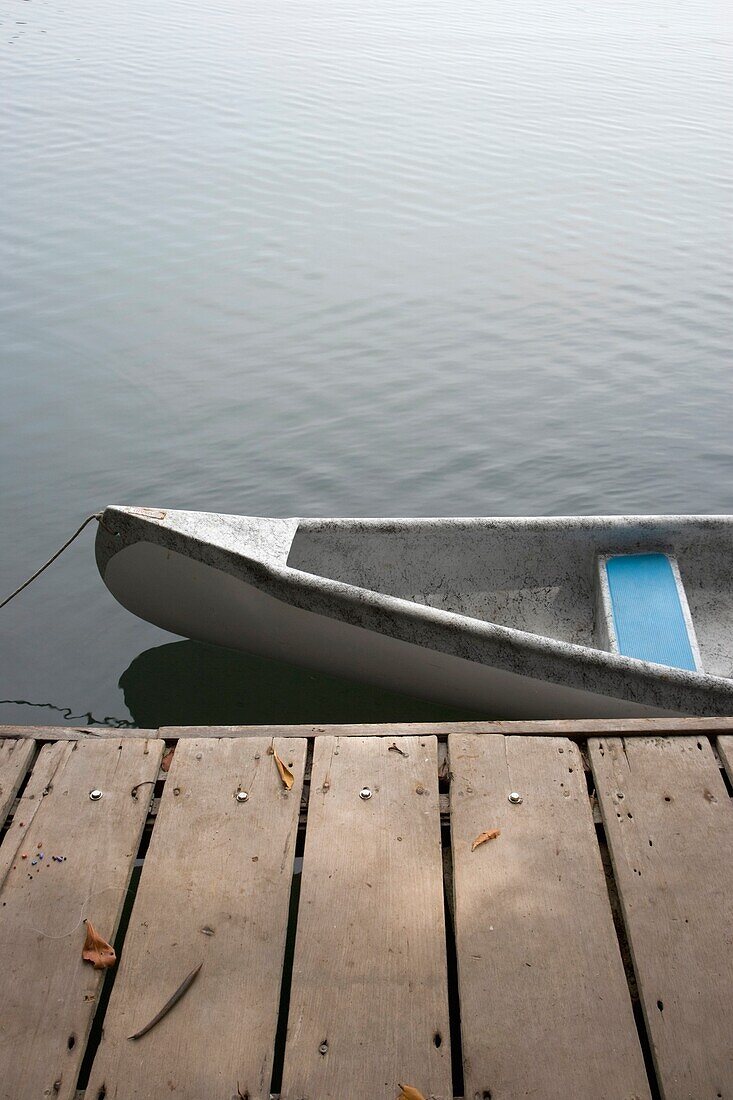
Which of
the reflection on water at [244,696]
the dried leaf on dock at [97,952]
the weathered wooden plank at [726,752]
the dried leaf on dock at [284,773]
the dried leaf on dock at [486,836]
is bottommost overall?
the dried leaf on dock at [97,952]

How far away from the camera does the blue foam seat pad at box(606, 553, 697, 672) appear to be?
4641 mm

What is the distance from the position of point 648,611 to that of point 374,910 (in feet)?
9.17

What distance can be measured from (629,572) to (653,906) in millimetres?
2790

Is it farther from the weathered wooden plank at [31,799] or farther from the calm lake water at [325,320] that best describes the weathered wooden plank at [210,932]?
the calm lake water at [325,320]

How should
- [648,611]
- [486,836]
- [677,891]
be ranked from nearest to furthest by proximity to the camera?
[677,891] → [486,836] → [648,611]

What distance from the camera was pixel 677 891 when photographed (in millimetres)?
2578

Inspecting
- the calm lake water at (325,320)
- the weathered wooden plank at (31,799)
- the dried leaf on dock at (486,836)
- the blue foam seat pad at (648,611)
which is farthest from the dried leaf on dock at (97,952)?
the blue foam seat pad at (648,611)

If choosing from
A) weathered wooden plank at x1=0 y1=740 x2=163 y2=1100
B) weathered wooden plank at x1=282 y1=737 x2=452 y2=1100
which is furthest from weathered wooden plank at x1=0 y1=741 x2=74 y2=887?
weathered wooden plank at x1=282 y1=737 x2=452 y2=1100

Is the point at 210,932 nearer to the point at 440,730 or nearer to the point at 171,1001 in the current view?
the point at 171,1001

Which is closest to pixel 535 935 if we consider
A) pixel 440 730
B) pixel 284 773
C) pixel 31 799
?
pixel 440 730

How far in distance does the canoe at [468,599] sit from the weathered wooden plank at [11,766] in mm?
1651

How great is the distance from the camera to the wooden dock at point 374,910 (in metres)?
2.21

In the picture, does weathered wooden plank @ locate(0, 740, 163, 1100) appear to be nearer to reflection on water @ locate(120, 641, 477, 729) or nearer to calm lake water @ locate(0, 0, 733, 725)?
reflection on water @ locate(120, 641, 477, 729)

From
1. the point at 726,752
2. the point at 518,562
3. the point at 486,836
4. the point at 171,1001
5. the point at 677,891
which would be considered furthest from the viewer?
the point at 518,562
